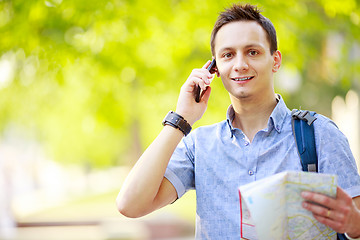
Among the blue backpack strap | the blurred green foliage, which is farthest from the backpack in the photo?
the blurred green foliage

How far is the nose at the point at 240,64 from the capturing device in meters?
2.21

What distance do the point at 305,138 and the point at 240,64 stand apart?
Answer: 18.1 inches

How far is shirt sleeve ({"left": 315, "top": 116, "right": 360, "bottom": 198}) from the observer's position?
1952 mm

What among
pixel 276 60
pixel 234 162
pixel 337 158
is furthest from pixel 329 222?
pixel 276 60

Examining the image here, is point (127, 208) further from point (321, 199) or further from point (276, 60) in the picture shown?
point (276, 60)

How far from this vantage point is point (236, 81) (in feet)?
7.37

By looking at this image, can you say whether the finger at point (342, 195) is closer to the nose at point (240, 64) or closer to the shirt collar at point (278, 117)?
the shirt collar at point (278, 117)

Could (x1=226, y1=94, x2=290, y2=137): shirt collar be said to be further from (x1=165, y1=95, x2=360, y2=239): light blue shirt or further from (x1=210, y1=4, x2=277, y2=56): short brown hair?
(x1=210, y1=4, x2=277, y2=56): short brown hair

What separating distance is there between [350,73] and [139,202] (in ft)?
17.5

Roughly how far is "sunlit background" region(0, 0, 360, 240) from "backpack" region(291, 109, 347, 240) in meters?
1.34

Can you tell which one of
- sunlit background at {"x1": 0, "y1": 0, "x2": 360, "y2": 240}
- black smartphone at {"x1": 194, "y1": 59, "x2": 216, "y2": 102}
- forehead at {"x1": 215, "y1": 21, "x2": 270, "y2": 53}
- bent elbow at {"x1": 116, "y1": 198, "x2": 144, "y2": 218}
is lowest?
bent elbow at {"x1": 116, "y1": 198, "x2": 144, "y2": 218}

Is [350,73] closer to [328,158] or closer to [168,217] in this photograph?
[328,158]

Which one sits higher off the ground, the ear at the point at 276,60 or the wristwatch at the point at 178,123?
the ear at the point at 276,60

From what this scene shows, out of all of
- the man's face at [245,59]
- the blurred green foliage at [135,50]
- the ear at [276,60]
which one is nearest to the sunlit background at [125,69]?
the blurred green foliage at [135,50]
